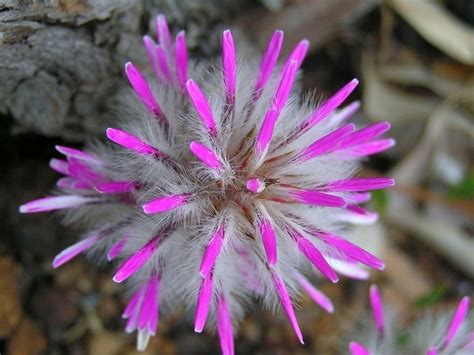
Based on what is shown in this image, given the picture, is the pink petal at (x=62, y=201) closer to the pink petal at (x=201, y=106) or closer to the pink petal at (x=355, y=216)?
the pink petal at (x=201, y=106)

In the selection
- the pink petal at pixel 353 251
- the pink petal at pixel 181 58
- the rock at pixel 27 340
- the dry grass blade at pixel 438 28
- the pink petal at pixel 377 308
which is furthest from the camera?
the dry grass blade at pixel 438 28

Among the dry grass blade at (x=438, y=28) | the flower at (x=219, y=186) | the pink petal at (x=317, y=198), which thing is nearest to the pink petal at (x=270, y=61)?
the flower at (x=219, y=186)

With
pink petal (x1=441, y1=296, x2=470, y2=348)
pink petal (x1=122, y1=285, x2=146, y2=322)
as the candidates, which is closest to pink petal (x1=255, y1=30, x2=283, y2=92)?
pink petal (x1=122, y1=285, x2=146, y2=322)

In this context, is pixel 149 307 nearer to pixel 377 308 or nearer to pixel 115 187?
pixel 115 187

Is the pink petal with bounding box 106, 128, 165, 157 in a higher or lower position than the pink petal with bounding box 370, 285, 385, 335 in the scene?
higher

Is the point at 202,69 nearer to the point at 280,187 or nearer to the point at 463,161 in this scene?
the point at 280,187

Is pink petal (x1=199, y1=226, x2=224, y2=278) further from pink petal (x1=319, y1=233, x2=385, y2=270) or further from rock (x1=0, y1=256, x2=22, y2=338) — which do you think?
rock (x1=0, y1=256, x2=22, y2=338)

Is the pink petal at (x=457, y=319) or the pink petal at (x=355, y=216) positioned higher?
the pink petal at (x=355, y=216)
